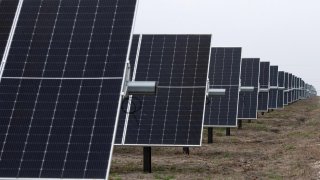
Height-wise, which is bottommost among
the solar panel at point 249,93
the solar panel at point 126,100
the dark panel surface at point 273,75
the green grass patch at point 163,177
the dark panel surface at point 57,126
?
the green grass patch at point 163,177

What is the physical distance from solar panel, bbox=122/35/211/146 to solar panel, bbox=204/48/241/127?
618cm

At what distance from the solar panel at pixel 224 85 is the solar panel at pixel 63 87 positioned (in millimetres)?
15370

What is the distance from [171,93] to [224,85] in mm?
12008

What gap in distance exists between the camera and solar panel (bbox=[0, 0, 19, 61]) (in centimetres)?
1359

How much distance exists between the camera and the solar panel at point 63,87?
37.4 feet

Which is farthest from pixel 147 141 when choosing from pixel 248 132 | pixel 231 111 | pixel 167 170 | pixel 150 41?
pixel 248 132

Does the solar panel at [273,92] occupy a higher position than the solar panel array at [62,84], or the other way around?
the solar panel at [273,92]

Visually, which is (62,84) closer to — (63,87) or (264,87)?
(63,87)

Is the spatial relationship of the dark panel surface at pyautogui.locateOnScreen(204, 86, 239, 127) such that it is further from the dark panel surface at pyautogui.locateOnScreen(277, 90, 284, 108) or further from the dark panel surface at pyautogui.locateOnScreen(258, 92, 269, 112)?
the dark panel surface at pyautogui.locateOnScreen(277, 90, 284, 108)

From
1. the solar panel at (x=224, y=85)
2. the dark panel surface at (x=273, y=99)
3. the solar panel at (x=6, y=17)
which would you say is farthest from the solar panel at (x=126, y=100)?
the dark panel surface at (x=273, y=99)

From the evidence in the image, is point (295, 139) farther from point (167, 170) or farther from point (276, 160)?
point (167, 170)

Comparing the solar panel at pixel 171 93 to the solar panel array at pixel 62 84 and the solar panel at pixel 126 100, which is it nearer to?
the solar panel at pixel 126 100

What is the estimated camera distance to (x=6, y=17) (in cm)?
1421

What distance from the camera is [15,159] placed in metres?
11.5
